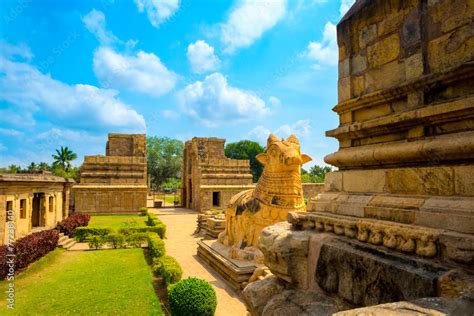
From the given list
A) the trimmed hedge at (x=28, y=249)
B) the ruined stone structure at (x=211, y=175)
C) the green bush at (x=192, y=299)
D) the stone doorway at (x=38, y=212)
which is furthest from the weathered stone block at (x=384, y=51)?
the ruined stone structure at (x=211, y=175)

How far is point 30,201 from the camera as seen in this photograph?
1128 centimetres

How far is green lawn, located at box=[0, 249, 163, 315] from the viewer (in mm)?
5871

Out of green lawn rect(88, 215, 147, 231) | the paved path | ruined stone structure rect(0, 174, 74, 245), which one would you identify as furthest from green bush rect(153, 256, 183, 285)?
green lawn rect(88, 215, 147, 231)

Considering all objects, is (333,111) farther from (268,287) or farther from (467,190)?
(268,287)

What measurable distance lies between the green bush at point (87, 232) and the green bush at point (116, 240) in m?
0.95

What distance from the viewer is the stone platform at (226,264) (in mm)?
7098

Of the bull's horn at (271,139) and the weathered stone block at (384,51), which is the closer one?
the weathered stone block at (384,51)

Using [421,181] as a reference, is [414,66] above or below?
above

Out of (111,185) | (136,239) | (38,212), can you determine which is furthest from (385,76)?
(111,185)

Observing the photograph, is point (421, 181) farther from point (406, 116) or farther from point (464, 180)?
point (406, 116)

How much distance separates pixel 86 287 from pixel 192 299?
3379mm

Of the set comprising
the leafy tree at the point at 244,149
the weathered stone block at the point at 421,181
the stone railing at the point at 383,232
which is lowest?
the stone railing at the point at 383,232

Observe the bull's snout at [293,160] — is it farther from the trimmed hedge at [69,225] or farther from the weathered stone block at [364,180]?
the trimmed hedge at [69,225]

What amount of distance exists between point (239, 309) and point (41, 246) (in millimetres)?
6953
